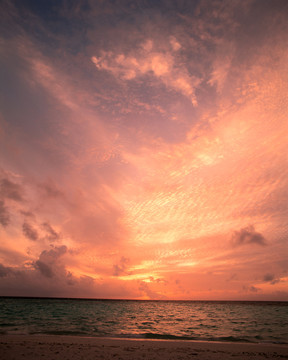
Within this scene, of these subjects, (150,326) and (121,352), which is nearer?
(121,352)

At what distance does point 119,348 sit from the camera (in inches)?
685

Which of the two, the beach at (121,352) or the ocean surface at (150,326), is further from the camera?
the ocean surface at (150,326)

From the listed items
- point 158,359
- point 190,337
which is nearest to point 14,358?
point 158,359

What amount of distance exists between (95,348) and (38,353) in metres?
4.43

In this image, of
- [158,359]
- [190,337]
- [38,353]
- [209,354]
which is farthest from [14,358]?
[190,337]

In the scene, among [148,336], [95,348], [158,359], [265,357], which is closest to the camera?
[158,359]

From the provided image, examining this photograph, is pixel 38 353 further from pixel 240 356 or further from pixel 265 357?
pixel 265 357

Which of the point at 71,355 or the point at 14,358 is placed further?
the point at 71,355

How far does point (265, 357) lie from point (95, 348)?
13.0 metres

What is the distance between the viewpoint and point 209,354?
54.2 feet

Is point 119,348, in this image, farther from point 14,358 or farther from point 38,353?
point 14,358

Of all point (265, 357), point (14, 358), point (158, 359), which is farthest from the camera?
point (265, 357)

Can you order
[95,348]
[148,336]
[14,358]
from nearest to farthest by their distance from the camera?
[14,358], [95,348], [148,336]

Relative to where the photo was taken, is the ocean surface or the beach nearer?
the beach
